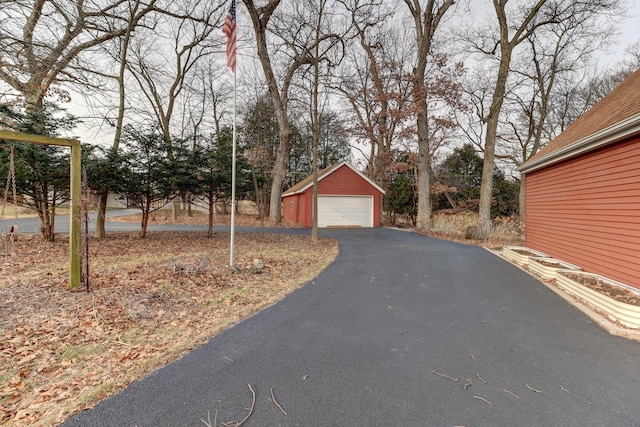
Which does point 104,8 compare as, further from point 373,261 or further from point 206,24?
point 373,261

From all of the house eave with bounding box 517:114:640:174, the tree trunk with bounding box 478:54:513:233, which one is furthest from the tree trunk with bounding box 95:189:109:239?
the tree trunk with bounding box 478:54:513:233

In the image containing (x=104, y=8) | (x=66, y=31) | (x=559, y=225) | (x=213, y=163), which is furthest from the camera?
(x=213, y=163)

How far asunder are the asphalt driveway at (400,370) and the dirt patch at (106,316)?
340 millimetres

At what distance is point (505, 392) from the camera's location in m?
2.39

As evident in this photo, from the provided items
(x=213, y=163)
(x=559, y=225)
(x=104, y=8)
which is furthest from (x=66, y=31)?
(x=559, y=225)

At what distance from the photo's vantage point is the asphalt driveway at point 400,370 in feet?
6.93

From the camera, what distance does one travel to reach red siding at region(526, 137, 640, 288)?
15.8 feet

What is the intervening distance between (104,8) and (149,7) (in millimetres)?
2330

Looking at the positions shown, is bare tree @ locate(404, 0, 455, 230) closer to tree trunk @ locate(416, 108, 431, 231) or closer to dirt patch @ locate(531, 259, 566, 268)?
tree trunk @ locate(416, 108, 431, 231)

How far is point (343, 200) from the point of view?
723 inches

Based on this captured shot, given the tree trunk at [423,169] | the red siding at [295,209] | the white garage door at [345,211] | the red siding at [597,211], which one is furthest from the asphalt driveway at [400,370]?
the red siding at [295,209]

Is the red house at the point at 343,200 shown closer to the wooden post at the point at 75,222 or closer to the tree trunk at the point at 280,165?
the tree trunk at the point at 280,165

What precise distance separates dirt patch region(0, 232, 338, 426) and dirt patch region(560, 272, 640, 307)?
487cm

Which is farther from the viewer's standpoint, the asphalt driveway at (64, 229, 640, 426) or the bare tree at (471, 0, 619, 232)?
the bare tree at (471, 0, 619, 232)
